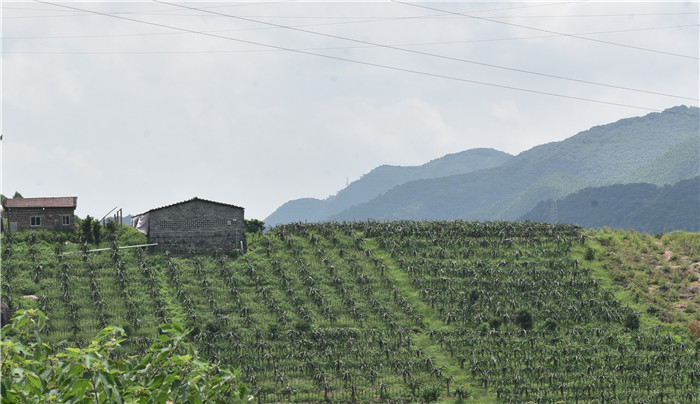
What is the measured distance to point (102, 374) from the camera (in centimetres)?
858

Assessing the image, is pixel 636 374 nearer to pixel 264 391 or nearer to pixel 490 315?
pixel 490 315

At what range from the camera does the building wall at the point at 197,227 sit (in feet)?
222

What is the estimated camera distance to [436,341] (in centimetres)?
5288

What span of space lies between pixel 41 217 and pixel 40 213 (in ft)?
1.24

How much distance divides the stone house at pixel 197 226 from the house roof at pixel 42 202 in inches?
294

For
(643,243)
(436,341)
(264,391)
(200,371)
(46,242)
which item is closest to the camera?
(200,371)

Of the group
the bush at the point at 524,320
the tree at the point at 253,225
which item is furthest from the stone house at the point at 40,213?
the bush at the point at 524,320

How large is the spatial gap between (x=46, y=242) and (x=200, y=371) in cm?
6324

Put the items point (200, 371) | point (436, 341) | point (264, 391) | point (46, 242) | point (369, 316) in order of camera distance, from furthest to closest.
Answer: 1. point (46, 242)
2. point (369, 316)
3. point (436, 341)
4. point (264, 391)
5. point (200, 371)

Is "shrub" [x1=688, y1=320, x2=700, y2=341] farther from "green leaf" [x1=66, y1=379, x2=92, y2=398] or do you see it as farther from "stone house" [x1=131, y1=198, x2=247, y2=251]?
"green leaf" [x1=66, y1=379, x2=92, y2=398]

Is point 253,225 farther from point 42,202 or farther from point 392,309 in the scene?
point 392,309

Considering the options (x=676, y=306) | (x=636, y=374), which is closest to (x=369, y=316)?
(x=636, y=374)

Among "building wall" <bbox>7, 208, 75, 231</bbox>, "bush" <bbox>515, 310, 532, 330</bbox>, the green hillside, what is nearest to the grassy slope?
the green hillside

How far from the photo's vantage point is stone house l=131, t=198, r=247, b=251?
6750cm
